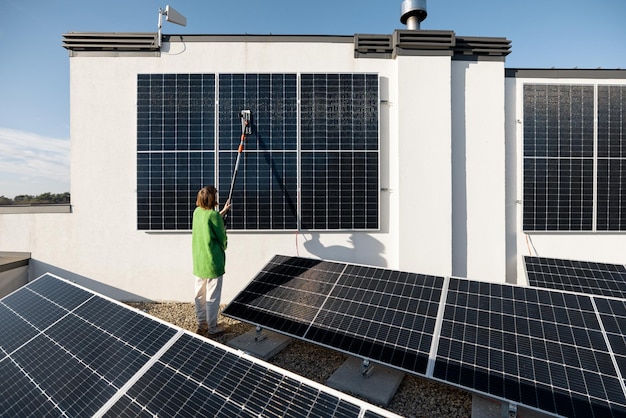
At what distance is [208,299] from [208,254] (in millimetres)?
816

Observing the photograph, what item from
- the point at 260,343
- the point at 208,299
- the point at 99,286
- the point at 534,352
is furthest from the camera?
the point at 99,286

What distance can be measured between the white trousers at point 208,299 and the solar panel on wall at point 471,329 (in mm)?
287

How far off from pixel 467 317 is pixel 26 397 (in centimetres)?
471

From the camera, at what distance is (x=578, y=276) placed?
17.6 feet

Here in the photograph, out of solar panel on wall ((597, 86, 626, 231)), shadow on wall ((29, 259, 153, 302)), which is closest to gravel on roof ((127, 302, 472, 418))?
shadow on wall ((29, 259, 153, 302))

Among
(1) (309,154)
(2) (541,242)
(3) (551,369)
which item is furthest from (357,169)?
(2) (541,242)

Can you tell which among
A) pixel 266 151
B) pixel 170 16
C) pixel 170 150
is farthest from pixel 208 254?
pixel 170 16

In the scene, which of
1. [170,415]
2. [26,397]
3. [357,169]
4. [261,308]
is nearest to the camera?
[170,415]

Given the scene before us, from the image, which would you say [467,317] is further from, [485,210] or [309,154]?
[309,154]

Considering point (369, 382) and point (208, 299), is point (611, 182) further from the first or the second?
point (208, 299)

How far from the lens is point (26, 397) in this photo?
231cm

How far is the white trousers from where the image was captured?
4.59 metres

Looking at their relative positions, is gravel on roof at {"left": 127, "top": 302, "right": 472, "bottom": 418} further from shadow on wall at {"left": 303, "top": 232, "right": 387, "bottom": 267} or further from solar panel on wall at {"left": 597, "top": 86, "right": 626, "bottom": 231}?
solar panel on wall at {"left": 597, "top": 86, "right": 626, "bottom": 231}

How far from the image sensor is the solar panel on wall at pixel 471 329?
2732 mm
